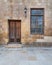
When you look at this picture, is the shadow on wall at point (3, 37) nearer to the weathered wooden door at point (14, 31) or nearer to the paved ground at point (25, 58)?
the weathered wooden door at point (14, 31)

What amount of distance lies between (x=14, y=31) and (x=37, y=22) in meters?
1.71

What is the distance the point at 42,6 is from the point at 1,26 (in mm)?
3059

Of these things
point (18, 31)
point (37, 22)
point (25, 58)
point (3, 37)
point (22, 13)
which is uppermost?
point (22, 13)

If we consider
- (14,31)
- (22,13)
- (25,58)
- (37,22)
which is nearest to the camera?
(25,58)

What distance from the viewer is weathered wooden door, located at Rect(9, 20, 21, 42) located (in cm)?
1254

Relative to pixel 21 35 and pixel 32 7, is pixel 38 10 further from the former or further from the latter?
pixel 21 35

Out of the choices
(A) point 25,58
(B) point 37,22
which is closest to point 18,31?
(B) point 37,22

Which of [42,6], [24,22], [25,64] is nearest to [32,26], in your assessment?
[24,22]

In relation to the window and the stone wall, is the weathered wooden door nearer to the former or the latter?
the stone wall

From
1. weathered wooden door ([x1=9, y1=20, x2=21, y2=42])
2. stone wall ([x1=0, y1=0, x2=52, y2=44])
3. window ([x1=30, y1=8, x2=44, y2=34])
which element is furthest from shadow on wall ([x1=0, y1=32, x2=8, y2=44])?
window ([x1=30, y1=8, x2=44, y2=34])

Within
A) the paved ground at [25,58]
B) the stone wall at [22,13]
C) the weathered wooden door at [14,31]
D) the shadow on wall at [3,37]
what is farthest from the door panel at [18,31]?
the paved ground at [25,58]

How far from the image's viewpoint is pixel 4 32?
12211mm

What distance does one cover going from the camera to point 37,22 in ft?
40.7

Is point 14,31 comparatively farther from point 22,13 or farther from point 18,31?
point 22,13
